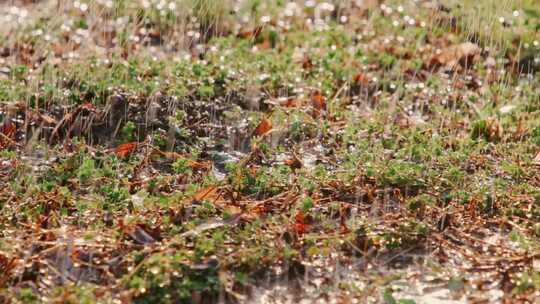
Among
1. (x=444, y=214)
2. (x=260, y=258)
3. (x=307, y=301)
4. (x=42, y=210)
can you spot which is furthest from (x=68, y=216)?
(x=444, y=214)

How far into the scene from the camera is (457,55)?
17.6 feet

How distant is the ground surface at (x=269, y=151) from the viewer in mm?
3240

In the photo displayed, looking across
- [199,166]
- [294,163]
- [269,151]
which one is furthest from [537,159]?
[199,166]

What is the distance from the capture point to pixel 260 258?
3.28 meters

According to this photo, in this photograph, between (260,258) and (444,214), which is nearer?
(260,258)

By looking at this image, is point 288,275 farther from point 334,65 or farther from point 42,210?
point 334,65

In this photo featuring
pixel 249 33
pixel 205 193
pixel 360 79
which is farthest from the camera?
pixel 249 33

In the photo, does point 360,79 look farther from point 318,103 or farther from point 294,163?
point 294,163

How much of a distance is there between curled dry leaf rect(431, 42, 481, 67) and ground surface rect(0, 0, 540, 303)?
0.02 m

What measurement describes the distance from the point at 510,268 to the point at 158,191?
5.00ft

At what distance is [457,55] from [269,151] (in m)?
1.79

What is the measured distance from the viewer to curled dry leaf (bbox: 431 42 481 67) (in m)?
5.32

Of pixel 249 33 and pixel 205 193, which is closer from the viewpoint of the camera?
pixel 205 193

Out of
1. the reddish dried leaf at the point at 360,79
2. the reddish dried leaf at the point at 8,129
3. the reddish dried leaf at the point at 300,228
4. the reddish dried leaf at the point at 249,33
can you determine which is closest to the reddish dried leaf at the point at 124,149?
the reddish dried leaf at the point at 8,129
